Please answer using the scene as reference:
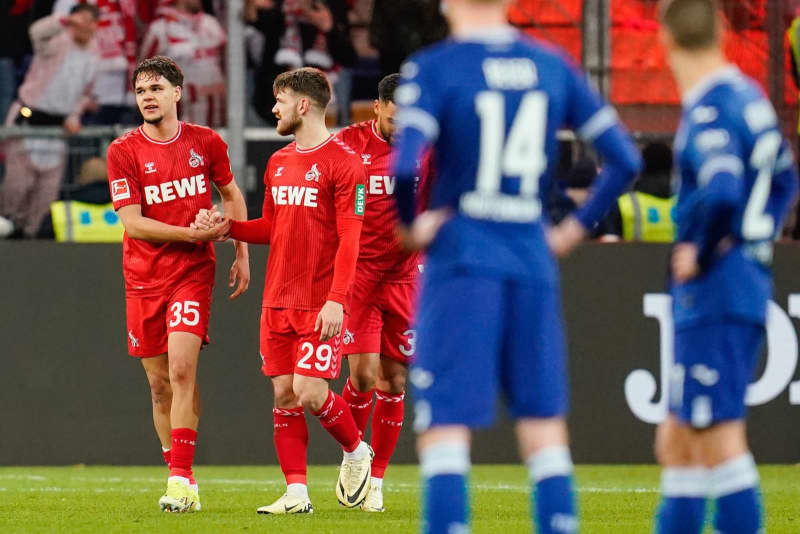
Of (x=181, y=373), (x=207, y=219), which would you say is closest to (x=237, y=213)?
(x=207, y=219)

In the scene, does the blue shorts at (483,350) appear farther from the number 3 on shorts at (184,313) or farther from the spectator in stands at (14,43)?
the spectator in stands at (14,43)

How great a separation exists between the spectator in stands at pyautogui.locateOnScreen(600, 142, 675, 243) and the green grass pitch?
1671 millimetres

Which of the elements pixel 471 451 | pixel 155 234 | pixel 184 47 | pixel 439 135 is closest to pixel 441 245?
pixel 439 135

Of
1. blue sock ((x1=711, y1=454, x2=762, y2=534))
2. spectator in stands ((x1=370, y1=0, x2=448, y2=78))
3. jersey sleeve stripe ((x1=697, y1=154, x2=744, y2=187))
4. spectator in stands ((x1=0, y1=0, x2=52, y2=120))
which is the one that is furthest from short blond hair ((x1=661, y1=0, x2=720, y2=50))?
spectator in stands ((x1=0, y1=0, x2=52, y2=120))

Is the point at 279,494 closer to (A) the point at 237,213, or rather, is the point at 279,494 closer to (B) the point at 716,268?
(A) the point at 237,213

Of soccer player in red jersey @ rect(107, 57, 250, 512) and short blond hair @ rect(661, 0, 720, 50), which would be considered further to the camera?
soccer player in red jersey @ rect(107, 57, 250, 512)

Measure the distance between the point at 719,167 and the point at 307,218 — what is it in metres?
3.16

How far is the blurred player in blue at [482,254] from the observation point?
418 cm

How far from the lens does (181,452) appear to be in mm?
7332

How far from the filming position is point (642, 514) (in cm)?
732

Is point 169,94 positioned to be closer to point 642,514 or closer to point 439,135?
point 642,514

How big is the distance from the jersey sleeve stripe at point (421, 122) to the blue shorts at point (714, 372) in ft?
3.53

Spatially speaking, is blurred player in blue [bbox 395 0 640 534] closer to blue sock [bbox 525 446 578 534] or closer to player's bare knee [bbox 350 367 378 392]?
blue sock [bbox 525 446 578 534]

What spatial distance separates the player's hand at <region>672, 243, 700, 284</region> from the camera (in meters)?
4.53
